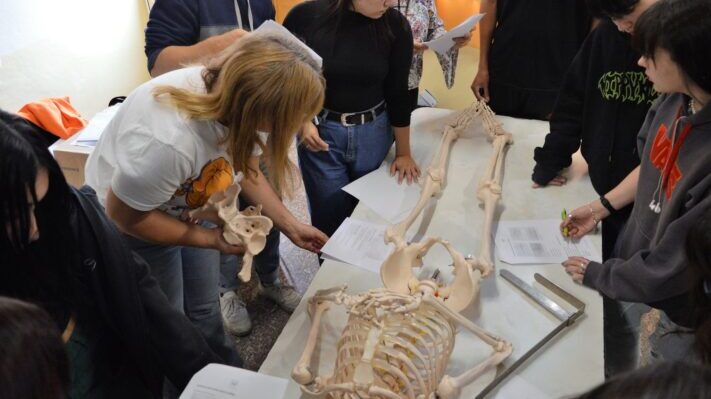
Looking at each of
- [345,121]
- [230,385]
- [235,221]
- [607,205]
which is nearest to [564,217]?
[607,205]

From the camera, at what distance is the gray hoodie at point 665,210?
1.28m

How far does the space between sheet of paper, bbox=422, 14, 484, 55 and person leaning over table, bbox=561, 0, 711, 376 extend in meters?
0.78

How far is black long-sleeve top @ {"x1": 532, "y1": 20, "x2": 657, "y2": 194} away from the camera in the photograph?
1717mm

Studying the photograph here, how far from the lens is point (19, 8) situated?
9.36 ft

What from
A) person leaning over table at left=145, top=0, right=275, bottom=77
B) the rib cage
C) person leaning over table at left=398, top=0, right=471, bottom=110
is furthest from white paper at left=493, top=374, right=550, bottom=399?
A: person leaning over table at left=145, top=0, right=275, bottom=77

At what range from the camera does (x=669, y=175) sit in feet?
4.59

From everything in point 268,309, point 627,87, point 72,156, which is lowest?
point 268,309

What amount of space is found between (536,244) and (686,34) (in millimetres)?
744

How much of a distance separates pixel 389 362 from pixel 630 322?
0.95 meters

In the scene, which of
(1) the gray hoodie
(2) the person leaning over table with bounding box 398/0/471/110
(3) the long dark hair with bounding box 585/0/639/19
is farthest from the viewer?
(2) the person leaning over table with bounding box 398/0/471/110

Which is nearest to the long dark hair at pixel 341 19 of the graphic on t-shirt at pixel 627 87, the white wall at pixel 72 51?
the graphic on t-shirt at pixel 627 87

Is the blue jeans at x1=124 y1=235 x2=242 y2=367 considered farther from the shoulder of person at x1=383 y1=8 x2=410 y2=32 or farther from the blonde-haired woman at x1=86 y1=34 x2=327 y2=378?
the shoulder of person at x1=383 y1=8 x2=410 y2=32

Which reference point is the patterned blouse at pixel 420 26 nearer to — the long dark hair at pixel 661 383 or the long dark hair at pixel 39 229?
the long dark hair at pixel 39 229

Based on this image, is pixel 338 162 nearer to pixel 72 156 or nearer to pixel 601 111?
pixel 601 111
